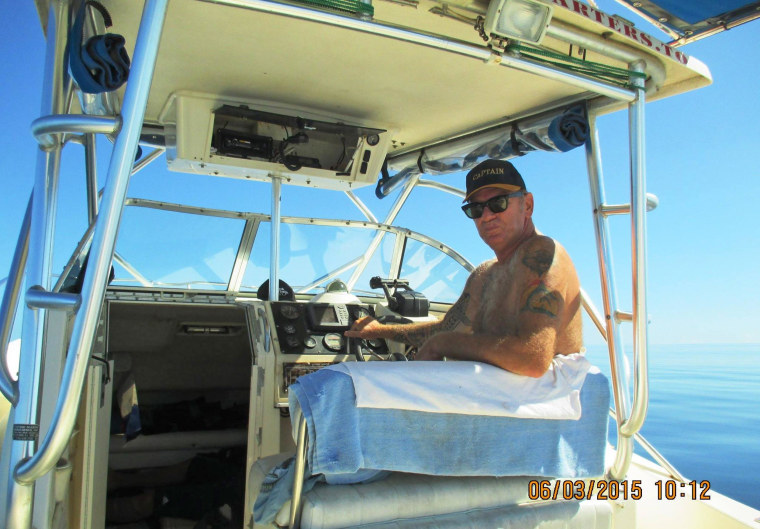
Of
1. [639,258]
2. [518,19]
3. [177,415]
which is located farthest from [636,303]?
[177,415]

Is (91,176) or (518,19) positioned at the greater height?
(518,19)

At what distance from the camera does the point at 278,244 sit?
4008mm

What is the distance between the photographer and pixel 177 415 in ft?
14.3

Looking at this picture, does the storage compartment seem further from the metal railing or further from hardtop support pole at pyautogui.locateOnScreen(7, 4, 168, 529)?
the metal railing

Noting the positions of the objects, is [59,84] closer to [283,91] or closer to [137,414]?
[283,91]

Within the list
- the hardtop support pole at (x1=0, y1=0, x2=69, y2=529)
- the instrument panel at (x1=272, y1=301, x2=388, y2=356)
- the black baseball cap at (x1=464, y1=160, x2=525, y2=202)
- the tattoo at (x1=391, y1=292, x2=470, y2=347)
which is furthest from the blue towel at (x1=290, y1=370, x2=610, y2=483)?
the instrument panel at (x1=272, y1=301, x2=388, y2=356)

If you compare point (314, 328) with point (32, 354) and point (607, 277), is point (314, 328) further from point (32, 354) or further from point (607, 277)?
point (32, 354)

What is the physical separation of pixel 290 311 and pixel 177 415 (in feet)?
5.25

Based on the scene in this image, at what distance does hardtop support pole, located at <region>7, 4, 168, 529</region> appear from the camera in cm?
146

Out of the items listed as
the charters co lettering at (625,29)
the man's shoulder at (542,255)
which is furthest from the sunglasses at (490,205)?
the charters co lettering at (625,29)

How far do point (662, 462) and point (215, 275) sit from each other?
352 cm

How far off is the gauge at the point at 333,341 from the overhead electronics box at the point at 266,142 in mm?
1131

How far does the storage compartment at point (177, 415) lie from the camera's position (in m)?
3.58
